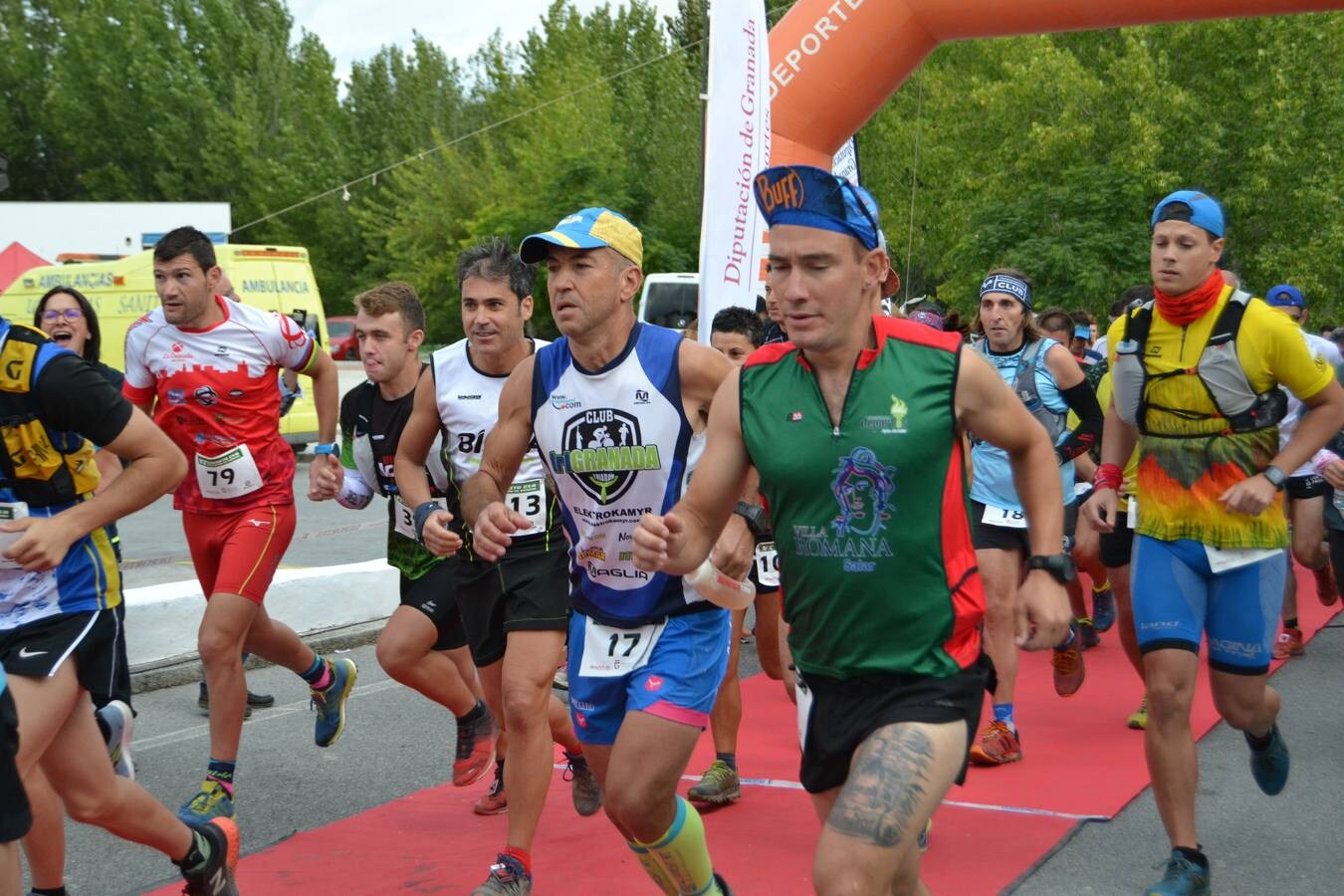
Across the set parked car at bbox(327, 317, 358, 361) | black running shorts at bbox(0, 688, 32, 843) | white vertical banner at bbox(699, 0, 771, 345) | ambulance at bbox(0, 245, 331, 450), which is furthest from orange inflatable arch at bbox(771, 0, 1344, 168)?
parked car at bbox(327, 317, 358, 361)

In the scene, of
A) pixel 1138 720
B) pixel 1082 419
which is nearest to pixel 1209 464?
pixel 1082 419

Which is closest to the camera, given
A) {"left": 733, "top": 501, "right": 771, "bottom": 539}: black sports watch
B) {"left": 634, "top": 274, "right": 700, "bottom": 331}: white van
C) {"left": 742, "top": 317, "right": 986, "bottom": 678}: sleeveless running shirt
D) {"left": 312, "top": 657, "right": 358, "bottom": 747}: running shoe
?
{"left": 742, "top": 317, "right": 986, "bottom": 678}: sleeveless running shirt

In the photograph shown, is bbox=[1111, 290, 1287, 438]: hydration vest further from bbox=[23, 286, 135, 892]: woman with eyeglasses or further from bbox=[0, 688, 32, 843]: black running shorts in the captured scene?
bbox=[0, 688, 32, 843]: black running shorts

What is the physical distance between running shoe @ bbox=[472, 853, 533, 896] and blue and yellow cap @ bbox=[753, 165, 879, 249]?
229 cm

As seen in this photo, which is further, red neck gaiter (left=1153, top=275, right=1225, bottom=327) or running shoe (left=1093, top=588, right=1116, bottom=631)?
running shoe (left=1093, top=588, right=1116, bottom=631)

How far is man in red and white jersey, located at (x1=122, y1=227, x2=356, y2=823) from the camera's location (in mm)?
6488

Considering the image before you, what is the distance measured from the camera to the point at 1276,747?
5.48m

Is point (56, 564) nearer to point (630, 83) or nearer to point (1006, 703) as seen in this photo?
point (1006, 703)

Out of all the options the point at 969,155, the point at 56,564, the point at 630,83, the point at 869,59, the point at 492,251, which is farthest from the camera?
the point at 630,83

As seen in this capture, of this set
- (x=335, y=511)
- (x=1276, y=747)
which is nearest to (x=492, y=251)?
(x=1276, y=747)

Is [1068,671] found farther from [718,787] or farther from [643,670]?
A: [643,670]

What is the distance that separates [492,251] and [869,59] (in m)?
6.39

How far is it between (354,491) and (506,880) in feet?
8.18

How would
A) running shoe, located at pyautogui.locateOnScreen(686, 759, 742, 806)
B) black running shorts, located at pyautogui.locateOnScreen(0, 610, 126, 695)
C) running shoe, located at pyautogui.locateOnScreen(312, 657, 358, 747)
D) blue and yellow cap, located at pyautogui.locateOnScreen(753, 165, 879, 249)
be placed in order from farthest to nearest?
1. running shoe, located at pyautogui.locateOnScreen(312, 657, 358, 747)
2. running shoe, located at pyautogui.locateOnScreen(686, 759, 742, 806)
3. black running shorts, located at pyautogui.locateOnScreen(0, 610, 126, 695)
4. blue and yellow cap, located at pyautogui.locateOnScreen(753, 165, 879, 249)
